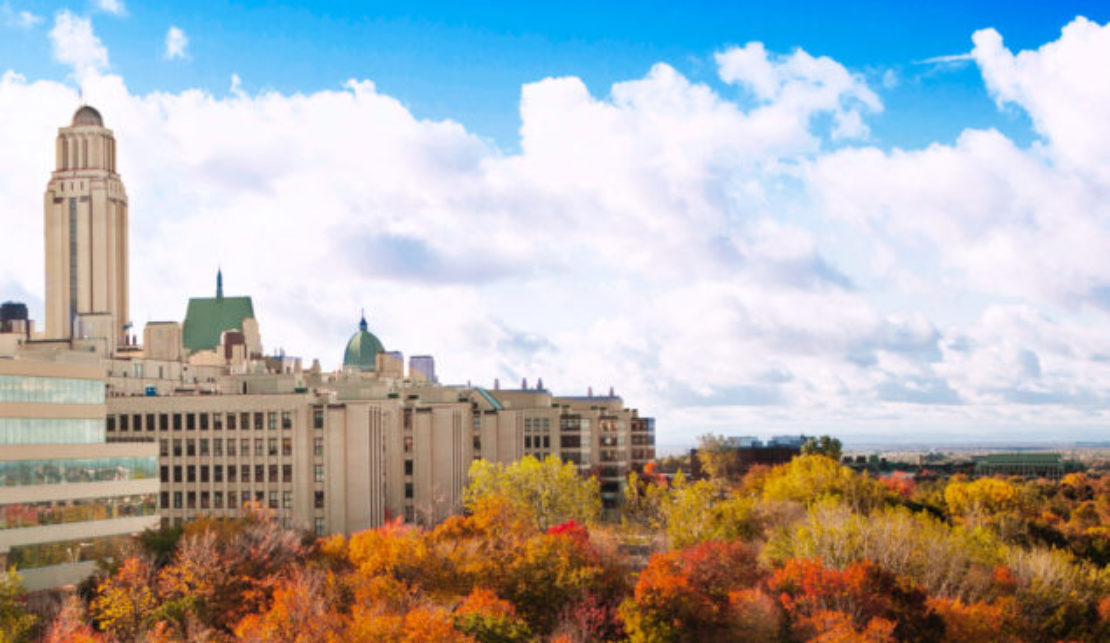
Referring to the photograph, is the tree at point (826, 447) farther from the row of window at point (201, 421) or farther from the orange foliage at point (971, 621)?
the orange foliage at point (971, 621)

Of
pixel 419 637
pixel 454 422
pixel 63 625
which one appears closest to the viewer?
pixel 419 637

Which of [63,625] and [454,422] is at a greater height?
[454,422]

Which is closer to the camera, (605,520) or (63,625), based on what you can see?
(63,625)

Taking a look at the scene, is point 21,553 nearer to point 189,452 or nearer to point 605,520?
point 189,452

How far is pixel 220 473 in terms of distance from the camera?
13700 centimetres

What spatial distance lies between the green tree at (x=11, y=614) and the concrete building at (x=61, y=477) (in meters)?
7.47

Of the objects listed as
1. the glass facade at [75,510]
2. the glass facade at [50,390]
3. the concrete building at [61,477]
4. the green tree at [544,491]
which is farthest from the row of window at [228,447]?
the glass facade at [50,390]

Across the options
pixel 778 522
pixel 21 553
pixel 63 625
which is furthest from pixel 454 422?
pixel 63 625

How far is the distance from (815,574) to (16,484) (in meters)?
50.8

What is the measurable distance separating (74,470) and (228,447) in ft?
170

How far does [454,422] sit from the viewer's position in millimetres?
148625

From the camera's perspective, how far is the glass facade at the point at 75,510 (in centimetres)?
7981

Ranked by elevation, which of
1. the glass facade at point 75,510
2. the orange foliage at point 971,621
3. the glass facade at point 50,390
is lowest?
the orange foliage at point 971,621

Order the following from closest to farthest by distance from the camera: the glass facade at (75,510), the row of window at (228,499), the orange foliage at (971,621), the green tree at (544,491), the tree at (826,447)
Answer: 1. the orange foliage at (971,621)
2. the glass facade at (75,510)
3. the green tree at (544,491)
4. the row of window at (228,499)
5. the tree at (826,447)
